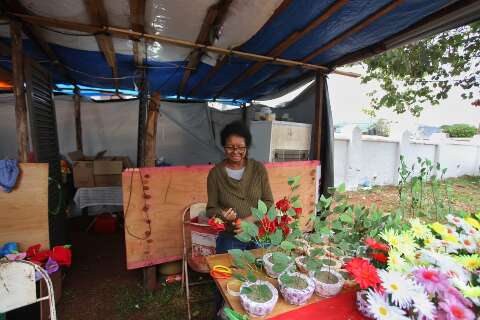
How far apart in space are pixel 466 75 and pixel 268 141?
9.81ft

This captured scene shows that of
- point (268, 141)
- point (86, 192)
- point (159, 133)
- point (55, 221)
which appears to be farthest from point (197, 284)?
point (159, 133)

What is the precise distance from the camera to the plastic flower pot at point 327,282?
99 centimetres

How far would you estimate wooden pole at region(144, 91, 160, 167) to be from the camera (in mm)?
2580

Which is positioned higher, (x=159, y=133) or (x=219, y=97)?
(x=219, y=97)

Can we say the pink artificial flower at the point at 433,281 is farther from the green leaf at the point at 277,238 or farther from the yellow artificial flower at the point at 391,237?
the green leaf at the point at 277,238

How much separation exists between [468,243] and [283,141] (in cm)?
328

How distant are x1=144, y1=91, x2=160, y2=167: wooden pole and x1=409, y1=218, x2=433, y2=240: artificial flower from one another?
2357 millimetres

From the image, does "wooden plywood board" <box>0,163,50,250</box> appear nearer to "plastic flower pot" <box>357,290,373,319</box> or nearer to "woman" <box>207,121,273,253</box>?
"woman" <box>207,121,273,253</box>

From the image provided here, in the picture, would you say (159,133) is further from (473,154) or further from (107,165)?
(473,154)

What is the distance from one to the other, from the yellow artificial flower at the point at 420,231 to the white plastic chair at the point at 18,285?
1778 millimetres

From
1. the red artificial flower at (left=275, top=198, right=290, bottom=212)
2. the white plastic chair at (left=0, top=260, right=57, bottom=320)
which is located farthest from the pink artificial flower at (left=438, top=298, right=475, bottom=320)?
the white plastic chair at (left=0, top=260, right=57, bottom=320)

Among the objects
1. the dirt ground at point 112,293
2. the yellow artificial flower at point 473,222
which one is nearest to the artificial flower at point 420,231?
the yellow artificial flower at point 473,222

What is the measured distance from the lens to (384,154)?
754 cm

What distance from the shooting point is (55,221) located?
291 centimetres
